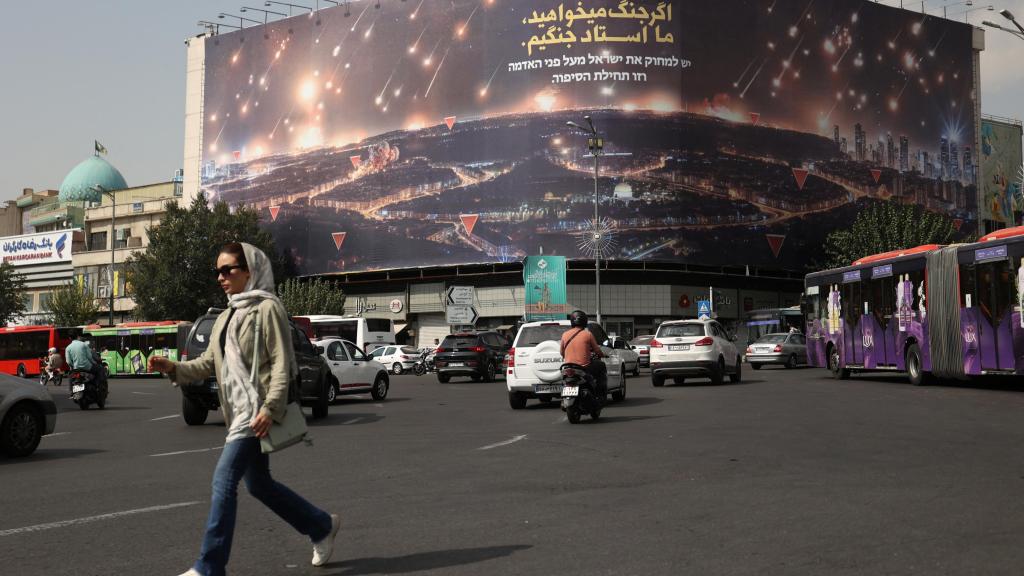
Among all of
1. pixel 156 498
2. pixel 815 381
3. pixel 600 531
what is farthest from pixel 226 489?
pixel 815 381

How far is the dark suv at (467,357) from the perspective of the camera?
3531 cm

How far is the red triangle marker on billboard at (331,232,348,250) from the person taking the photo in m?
71.9

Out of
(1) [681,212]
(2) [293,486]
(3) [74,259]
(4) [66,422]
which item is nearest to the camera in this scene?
(2) [293,486]

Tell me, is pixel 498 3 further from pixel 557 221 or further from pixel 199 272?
pixel 199 272

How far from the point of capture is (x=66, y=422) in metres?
19.6

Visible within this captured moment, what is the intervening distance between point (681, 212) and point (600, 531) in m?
58.9

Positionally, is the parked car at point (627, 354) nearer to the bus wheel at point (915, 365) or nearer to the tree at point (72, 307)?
the bus wheel at point (915, 365)

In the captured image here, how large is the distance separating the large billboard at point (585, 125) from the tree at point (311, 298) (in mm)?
3131

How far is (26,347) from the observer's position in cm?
5244

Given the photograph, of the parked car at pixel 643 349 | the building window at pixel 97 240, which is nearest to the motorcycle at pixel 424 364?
the parked car at pixel 643 349

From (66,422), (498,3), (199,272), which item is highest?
(498,3)

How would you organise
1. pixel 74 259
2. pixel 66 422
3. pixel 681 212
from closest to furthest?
pixel 66 422 → pixel 681 212 → pixel 74 259

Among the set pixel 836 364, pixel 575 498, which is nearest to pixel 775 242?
pixel 836 364

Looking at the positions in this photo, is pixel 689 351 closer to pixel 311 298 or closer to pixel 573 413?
pixel 573 413
